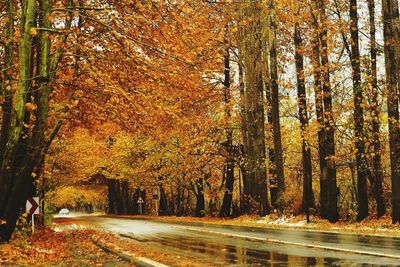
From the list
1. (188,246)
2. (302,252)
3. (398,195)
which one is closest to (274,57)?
(398,195)

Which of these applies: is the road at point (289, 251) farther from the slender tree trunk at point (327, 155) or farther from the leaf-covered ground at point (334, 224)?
the slender tree trunk at point (327, 155)

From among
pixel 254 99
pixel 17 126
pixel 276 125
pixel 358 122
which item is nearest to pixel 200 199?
pixel 254 99

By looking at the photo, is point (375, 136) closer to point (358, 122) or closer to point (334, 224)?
point (358, 122)

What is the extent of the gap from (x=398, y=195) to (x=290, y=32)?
1542cm

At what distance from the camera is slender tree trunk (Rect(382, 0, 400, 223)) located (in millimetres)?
20422

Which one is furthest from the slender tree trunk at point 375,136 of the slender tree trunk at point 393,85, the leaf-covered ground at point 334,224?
the leaf-covered ground at point 334,224

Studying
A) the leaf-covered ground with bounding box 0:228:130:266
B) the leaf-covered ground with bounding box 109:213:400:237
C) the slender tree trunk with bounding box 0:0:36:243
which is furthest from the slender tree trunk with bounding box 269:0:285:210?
the slender tree trunk with bounding box 0:0:36:243

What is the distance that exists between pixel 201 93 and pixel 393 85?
7.86 meters

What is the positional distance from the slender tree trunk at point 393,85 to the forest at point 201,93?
5 centimetres

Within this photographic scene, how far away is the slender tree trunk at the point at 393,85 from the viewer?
20422 millimetres

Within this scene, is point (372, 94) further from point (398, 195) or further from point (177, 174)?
point (177, 174)

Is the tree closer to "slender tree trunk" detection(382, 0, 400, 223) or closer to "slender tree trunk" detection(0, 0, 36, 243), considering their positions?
"slender tree trunk" detection(382, 0, 400, 223)

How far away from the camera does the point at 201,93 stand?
22500mm

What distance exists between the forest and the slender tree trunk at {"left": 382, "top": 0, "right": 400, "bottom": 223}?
0.05 m
